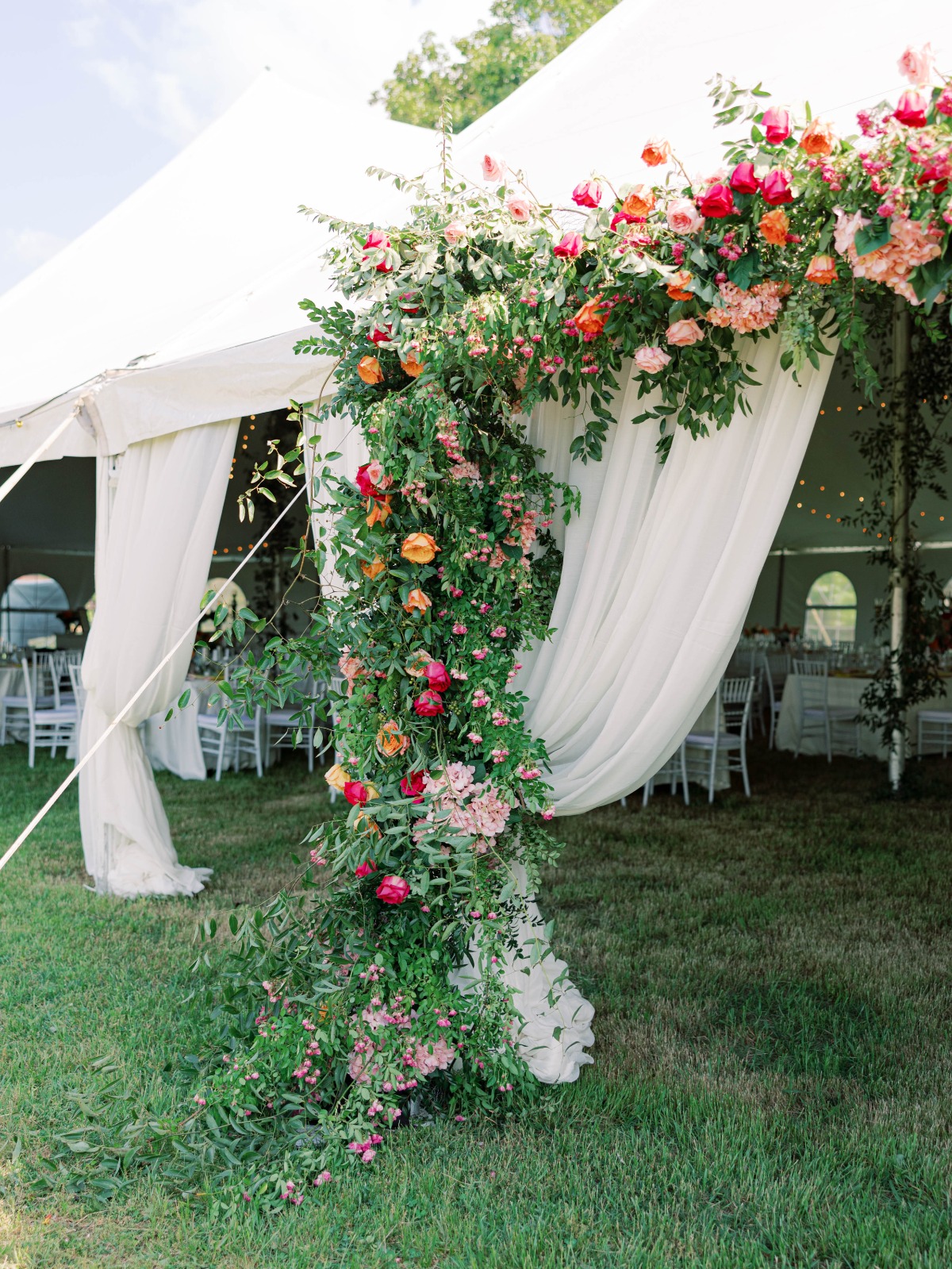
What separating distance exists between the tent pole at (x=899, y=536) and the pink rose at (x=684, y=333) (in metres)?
4.68

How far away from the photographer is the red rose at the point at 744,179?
1837mm

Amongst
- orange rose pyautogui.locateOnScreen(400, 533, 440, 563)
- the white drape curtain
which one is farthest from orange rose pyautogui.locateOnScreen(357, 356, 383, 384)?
the white drape curtain

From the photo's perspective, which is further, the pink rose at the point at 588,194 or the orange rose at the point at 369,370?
the orange rose at the point at 369,370

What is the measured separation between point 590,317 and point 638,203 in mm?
236

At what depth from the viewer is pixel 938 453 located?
6.25m

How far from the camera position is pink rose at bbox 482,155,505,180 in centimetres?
218

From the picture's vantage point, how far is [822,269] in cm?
184

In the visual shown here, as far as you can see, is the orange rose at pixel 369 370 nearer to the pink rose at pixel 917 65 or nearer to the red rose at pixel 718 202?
the red rose at pixel 718 202

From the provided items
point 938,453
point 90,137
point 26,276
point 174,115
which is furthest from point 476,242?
point 174,115

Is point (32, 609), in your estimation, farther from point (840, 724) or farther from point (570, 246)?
point (570, 246)

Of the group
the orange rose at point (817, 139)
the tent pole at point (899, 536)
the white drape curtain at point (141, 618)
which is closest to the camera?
A: the orange rose at point (817, 139)

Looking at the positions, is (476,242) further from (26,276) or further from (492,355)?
(26,276)

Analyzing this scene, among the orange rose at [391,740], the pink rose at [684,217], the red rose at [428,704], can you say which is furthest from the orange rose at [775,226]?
the orange rose at [391,740]

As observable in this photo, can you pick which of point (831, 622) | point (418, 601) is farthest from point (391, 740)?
point (831, 622)
